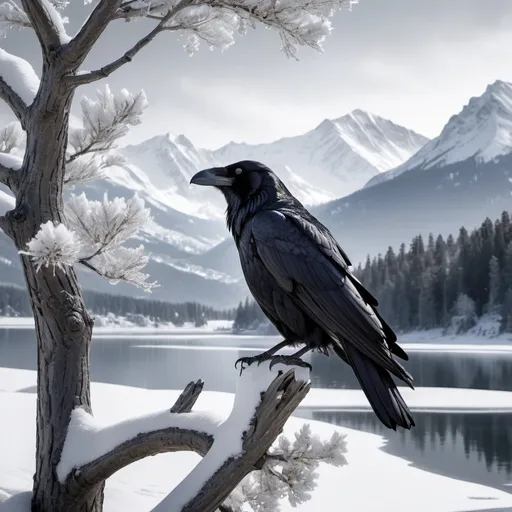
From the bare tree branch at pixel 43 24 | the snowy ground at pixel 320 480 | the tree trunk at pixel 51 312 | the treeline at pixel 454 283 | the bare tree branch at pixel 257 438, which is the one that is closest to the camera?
the bare tree branch at pixel 257 438

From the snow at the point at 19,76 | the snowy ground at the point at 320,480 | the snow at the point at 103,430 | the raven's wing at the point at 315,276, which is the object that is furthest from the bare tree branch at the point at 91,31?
the snowy ground at the point at 320,480

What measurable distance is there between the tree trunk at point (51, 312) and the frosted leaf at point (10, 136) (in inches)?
54.9

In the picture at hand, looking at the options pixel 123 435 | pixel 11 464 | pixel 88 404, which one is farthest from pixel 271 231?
pixel 11 464

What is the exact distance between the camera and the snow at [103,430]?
495 centimetres

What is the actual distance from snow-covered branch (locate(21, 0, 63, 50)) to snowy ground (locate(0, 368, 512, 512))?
3258 mm

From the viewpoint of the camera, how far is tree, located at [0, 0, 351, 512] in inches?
201

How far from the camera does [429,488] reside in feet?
38.3

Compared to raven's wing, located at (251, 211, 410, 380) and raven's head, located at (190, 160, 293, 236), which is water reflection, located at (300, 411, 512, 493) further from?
raven's head, located at (190, 160, 293, 236)

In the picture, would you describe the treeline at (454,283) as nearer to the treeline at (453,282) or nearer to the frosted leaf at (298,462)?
the treeline at (453,282)

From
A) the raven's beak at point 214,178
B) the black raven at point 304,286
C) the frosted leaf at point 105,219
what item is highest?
the raven's beak at point 214,178

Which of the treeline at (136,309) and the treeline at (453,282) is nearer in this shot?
the treeline at (453,282)

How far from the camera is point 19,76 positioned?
586 cm

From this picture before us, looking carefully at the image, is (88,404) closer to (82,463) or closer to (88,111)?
(82,463)

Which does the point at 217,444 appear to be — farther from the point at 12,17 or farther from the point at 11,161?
the point at 12,17
